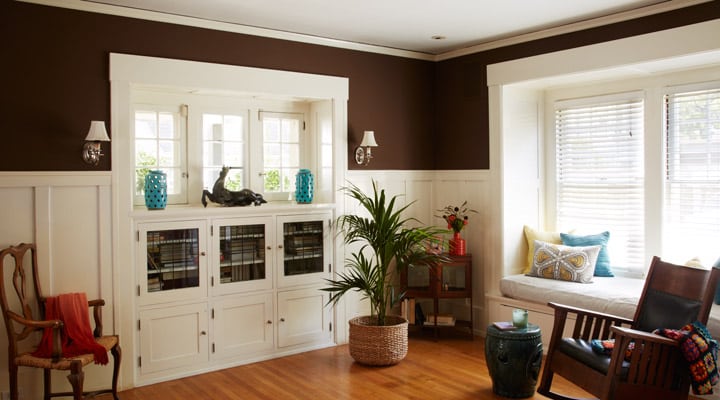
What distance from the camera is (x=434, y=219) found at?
623 centimetres

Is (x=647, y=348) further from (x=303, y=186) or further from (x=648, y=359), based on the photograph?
(x=303, y=186)

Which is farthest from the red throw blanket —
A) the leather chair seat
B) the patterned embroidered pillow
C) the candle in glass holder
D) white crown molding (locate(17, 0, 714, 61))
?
the patterned embroidered pillow

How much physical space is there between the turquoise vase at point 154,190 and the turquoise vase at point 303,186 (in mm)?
1173

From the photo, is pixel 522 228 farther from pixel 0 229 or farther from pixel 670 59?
pixel 0 229

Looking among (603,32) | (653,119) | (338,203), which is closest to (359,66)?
(338,203)

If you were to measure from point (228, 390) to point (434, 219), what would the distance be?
2637 mm

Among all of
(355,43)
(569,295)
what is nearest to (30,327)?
(355,43)

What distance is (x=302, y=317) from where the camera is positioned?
5379 millimetres

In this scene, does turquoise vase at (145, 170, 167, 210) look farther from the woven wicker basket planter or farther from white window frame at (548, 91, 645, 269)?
white window frame at (548, 91, 645, 269)

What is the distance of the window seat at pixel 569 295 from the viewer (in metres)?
4.57

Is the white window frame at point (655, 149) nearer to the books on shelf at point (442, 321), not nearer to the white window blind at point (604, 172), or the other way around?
the white window blind at point (604, 172)

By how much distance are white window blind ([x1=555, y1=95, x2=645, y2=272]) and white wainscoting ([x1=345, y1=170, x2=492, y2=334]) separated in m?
0.73

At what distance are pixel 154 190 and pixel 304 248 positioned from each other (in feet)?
4.36

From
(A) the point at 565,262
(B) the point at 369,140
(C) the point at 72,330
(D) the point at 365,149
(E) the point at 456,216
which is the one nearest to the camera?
(C) the point at 72,330
